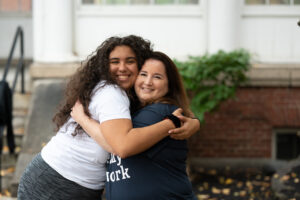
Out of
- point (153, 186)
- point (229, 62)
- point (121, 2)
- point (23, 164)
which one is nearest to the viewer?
point (153, 186)

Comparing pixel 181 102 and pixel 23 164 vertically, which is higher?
pixel 181 102

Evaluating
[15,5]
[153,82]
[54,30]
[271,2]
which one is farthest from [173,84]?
[15,5]

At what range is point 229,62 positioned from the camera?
6047 mm

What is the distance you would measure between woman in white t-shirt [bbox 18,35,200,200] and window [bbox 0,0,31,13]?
8.44 m

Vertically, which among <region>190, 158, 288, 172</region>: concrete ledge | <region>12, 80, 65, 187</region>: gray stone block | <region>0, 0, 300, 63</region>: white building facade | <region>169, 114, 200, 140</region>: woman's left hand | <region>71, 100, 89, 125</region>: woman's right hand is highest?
<region>0, 0, 300, 63</region>: white building facade

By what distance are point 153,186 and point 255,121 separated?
468 cm

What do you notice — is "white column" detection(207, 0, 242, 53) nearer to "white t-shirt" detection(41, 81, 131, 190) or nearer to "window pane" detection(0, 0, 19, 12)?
"white t-shirt" detection(41, 81, 131, 190)

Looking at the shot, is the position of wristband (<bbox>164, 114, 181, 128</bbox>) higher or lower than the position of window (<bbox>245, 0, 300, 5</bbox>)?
lower

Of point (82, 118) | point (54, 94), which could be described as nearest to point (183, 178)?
point (82, 118)

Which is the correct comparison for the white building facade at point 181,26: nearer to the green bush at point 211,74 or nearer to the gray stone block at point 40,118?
the gray stone block at point 40,118

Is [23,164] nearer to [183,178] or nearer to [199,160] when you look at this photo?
[199,160]

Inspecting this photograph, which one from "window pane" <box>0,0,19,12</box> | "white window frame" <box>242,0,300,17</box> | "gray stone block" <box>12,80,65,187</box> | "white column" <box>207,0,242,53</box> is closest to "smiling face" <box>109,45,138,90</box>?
"gray stone block" <box>12,80,65,187</box>

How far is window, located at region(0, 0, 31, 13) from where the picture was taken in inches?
426

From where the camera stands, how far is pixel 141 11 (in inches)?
281
